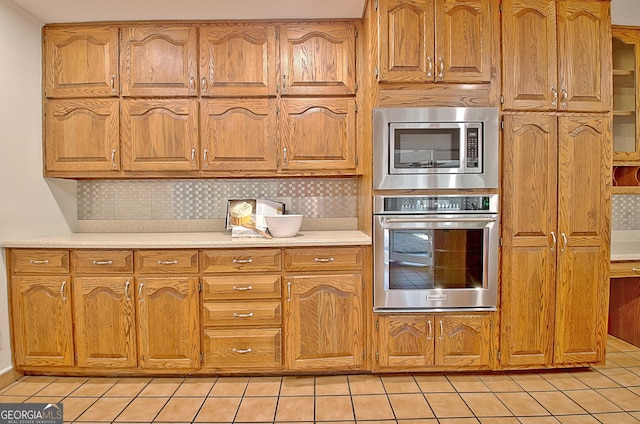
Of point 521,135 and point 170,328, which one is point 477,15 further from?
point 170,328

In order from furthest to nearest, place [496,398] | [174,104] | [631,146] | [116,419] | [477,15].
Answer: [631,146] < [174,104] < [477,15] < [496,398] < [116,419]

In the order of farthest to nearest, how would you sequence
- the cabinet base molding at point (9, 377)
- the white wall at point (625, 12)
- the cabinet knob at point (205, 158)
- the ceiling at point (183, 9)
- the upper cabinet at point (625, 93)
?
the upper cabinet at point (625, 93) < the cabinet knob at point (205, 158) < the white wall at point (625, 12) < the ceiling at point (183, 9) < the cabinet base molding at point (9, 377)

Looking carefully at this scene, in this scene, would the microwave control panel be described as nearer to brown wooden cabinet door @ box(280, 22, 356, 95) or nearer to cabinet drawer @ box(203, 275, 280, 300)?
brown wooden cabinet door @ box(280, 22, 356, 95)

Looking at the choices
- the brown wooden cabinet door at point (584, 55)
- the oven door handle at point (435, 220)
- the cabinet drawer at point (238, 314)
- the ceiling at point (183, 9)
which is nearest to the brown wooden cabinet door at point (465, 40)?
the brown wooden cabinet door at point (584, 55)

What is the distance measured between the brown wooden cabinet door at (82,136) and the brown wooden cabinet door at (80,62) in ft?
0.26

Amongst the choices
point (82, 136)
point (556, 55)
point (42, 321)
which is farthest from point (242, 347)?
point (556, 55)

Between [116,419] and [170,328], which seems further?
[170,328]

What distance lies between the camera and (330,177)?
2811 millimetres

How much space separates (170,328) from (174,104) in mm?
1437

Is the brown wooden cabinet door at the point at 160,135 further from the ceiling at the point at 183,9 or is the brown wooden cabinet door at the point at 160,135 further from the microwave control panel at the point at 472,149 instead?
the microwave control panel at the point at 472,149

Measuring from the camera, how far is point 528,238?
2.22 metres

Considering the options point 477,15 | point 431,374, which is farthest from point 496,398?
point 477,15

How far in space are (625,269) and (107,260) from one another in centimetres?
334

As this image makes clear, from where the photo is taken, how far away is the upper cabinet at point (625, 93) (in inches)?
107
